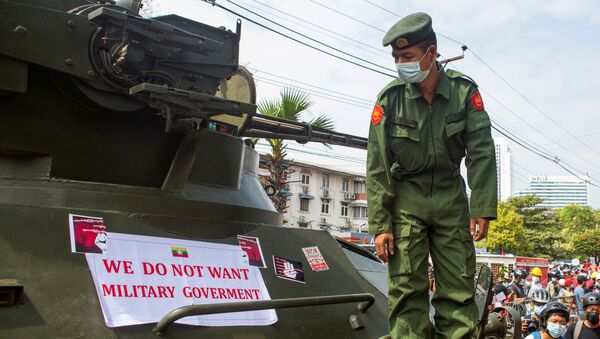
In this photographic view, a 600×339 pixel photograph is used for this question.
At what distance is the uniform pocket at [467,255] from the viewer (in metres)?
2.88

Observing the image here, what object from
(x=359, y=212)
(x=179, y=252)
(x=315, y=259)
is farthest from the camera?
(x=359, y=212)

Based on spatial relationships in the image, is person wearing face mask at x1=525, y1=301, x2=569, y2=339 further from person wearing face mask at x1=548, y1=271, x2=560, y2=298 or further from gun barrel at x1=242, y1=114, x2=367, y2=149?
person wearing face mask at x1=548, y1=271, x2=560, y2=298

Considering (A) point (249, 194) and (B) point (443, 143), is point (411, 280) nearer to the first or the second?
(B) point (443, 143)

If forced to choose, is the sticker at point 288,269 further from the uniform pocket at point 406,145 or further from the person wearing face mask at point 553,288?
the person wearing face mask at point 553,288

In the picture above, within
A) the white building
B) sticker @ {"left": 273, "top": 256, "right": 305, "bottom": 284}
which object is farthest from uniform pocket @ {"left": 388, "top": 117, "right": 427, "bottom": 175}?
the white building

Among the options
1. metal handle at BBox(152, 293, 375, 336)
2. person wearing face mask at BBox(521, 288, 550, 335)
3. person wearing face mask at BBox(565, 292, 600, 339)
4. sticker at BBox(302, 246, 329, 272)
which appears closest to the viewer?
metal handle at BBox(152, 293, 375, 336)

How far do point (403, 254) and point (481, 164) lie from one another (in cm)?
56

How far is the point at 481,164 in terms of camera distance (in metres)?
2.91

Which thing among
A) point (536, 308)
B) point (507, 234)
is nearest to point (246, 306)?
point (536, 308)

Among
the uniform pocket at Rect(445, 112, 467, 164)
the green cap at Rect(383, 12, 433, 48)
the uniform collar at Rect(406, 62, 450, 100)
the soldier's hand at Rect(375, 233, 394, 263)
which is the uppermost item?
the green cap at Rect(383, 12, 433, 48)

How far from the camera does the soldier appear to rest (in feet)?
9.45

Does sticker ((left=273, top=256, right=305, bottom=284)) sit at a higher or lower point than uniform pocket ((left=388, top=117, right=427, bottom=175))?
lower

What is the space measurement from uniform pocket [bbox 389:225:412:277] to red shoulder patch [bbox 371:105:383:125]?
1.73ft

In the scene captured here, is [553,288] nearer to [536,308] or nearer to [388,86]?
[536,308]
